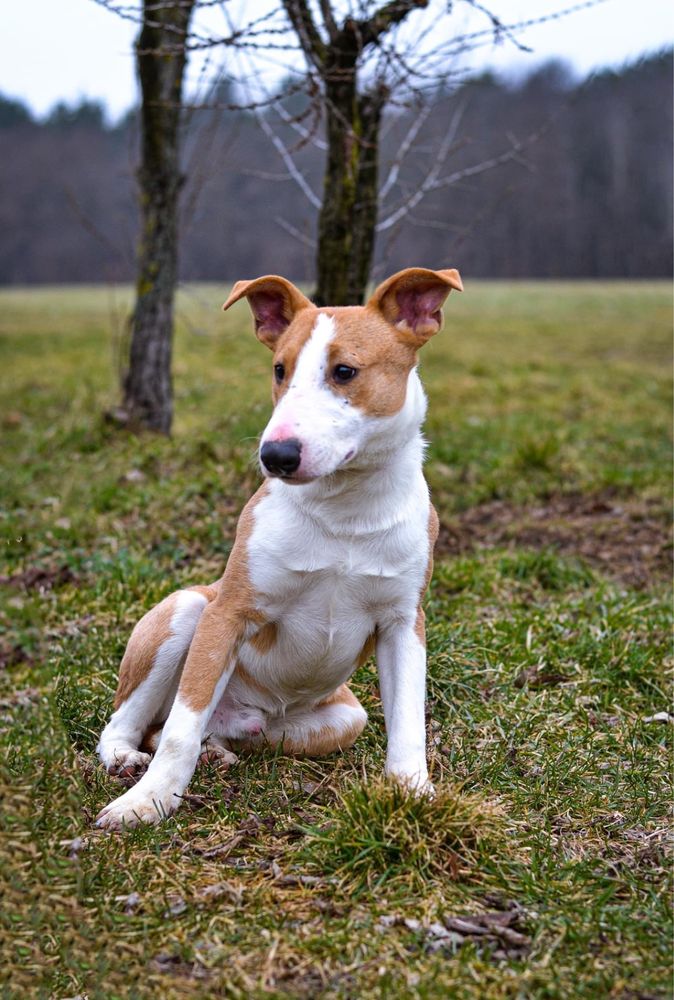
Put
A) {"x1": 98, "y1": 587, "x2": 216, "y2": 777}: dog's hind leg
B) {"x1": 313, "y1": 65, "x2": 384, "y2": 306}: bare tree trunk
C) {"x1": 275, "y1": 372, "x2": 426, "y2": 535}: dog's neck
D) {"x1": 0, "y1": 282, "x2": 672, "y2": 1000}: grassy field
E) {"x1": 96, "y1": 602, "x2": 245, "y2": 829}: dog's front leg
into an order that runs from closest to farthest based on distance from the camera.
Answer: {"x1": 0, "y1": 282, "x2": 672, "y2": 1000}: grassy field
{"x1": 96, "y1": 602, "x2": 245, "y2": 829}: dog's front leg
{"x1": 275, "y1": 372, "x2": 426, "y2": 535}: dog's neck
{"x1": 98, "y1": 587, "x2": 216, "y2": 777}: dog's hind leg
{"x1": 313, "y1": 65, "x2": 384, "y2": 306}: bare tree trunk

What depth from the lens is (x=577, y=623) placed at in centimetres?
513

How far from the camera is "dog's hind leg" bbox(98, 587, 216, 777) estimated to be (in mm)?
3688

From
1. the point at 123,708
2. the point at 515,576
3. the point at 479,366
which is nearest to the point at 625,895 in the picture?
the point at 123,708

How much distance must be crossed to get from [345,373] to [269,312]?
620 mm

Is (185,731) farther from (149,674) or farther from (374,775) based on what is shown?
(374,775)

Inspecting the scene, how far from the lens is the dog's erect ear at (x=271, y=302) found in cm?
346

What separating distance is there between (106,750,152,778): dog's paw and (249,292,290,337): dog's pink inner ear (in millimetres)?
1637

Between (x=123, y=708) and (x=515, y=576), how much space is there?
9.46 ft

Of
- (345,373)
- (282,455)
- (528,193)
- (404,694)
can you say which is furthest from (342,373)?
(528,193)

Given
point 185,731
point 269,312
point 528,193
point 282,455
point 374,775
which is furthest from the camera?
point 528,193

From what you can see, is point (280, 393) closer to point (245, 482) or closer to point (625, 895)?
point (625, 895)

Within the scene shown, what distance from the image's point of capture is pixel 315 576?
340 centimetres

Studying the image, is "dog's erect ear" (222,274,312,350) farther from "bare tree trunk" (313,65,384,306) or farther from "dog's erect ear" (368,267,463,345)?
"bare tree trunk" (313,65,384,306)

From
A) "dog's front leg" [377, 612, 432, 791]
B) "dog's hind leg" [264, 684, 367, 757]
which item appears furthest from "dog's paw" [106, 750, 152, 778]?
"dog's front leg" [377, 612, 432, 791]
